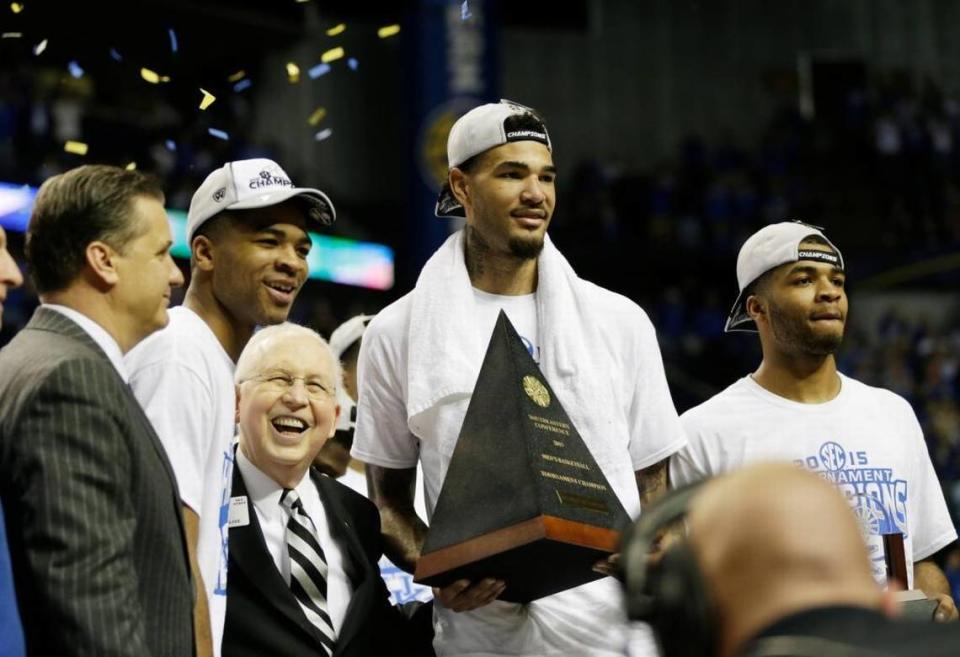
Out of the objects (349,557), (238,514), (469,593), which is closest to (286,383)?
(238,514)

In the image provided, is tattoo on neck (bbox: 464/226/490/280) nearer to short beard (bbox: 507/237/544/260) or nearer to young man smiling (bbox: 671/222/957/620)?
short beard (bbox: 507/237/544/260)

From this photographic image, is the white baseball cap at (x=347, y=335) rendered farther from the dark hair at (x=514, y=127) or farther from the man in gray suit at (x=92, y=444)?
the man in gray suit at (x=92, y=444)

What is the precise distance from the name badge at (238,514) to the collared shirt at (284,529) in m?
0.04

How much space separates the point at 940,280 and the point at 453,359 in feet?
53.0

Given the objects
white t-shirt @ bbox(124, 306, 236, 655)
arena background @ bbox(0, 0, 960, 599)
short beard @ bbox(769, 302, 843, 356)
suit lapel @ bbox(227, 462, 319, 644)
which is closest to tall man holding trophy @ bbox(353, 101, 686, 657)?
suit lapel @ bbox(227, 462, 319, 644)

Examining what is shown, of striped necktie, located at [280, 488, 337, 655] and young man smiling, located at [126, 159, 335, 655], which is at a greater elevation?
young man smiling, located at [126, 159, 335, 655]

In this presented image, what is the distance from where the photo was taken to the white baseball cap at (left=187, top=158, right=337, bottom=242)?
11.5ft

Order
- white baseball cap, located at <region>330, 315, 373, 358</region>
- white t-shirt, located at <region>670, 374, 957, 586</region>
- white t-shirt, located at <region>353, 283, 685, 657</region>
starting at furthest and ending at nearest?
white baseball cap, located at <region>330, 315, 373, 358</region> < white t-shirt, located at <region>670, 374, 957, 586</region> < white t-shirt, located at <region>353, 283, 685, 657</region>

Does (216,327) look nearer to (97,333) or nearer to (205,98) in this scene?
(205,98)

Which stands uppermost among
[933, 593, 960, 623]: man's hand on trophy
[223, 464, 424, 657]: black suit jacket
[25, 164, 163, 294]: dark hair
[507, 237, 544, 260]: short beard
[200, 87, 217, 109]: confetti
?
[200, 87, 217, 109]: confetti

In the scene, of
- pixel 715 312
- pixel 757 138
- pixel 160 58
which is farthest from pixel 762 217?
pixel 160 58

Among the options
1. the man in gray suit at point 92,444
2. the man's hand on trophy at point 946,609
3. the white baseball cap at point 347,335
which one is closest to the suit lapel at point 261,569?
the man in gray suit at point 92,444

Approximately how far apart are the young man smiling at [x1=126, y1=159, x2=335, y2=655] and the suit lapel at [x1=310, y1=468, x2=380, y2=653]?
1.15 ft

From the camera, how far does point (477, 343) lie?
3.50 m
